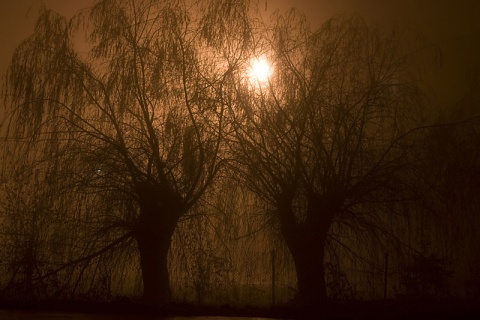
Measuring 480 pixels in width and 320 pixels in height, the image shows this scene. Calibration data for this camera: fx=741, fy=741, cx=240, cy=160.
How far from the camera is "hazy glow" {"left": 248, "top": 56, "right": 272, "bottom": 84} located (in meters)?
14.7

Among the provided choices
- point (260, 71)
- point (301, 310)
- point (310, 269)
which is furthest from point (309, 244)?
point (260, 71)

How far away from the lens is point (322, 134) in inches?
568

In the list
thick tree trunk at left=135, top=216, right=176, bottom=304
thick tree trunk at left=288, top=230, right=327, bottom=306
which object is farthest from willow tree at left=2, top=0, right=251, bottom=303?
thick tree trunk at left=288, top=230, right=327, bottom=306

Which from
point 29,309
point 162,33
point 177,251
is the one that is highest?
point 162,33

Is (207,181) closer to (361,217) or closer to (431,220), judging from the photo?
(361,217)

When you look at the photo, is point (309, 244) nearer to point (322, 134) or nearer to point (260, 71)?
point (322, 134)

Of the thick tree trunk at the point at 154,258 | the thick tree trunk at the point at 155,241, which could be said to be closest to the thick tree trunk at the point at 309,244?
the thick tree trunk at the point at 155,241

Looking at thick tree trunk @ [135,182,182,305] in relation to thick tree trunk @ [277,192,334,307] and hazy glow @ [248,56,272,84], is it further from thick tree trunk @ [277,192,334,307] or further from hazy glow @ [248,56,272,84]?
hazy glow @ [248,56,272,84]

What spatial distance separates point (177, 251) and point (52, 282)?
2431 mm

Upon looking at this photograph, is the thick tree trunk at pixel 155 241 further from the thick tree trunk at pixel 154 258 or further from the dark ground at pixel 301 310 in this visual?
the dark ground at pixel 301 310

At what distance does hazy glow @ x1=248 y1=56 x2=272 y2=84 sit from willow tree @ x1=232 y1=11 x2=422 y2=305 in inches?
3.7

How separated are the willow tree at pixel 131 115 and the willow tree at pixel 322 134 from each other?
2.90 feet

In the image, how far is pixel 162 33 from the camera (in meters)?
14.8

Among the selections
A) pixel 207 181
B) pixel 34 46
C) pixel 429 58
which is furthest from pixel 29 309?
pixel 429 58
